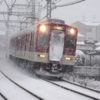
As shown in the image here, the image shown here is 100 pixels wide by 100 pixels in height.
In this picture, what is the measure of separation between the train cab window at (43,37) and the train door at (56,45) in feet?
1.03

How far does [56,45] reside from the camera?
12.1m

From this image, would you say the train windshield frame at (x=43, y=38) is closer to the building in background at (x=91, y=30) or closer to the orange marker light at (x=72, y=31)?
the orange marker light at (x=72, y=31)

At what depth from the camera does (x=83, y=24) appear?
6681 cm

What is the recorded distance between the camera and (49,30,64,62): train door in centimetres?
1203

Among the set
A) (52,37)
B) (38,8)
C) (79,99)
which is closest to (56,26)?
(52,37)

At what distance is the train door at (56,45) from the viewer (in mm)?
12031

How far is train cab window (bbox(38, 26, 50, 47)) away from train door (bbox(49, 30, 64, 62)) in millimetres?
314

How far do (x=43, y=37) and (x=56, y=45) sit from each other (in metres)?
0.88

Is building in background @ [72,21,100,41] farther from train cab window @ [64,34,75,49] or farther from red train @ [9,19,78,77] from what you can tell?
red train @ [9,19,78,77]

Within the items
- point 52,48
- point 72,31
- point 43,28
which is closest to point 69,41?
point 72,31

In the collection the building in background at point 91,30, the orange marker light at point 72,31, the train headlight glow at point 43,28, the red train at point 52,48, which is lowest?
the red train at point 52,48

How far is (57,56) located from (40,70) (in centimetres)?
128

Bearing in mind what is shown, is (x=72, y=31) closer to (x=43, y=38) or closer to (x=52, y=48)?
(x=52, y=48)

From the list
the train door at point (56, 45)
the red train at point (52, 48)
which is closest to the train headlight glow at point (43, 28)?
the red train at point (52, 48)
